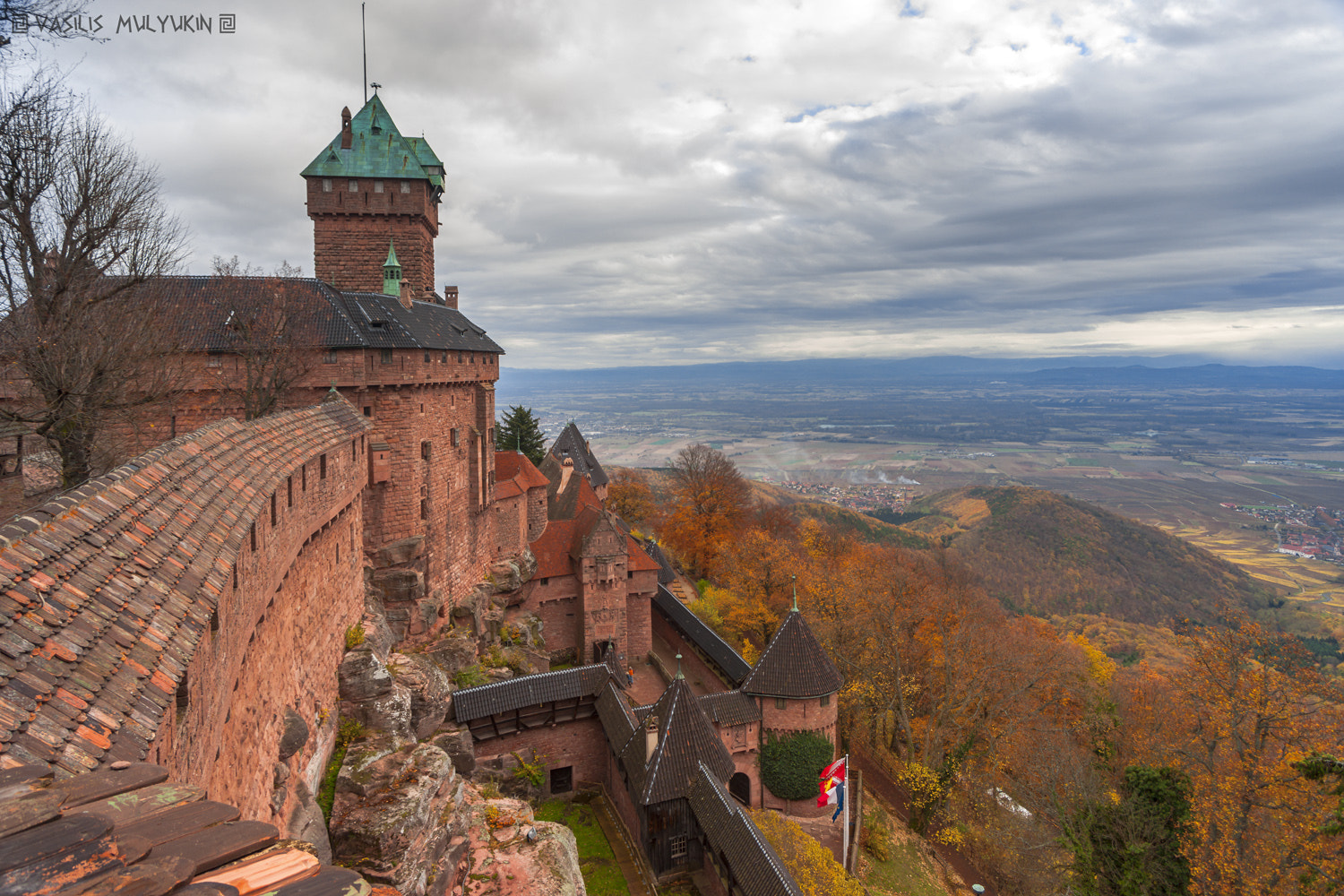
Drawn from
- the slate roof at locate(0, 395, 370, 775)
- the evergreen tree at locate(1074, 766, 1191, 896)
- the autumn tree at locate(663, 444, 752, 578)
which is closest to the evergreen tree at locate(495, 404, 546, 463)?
the autumn tree at locate(663, 444, 752, 578)

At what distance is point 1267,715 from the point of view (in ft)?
60.6

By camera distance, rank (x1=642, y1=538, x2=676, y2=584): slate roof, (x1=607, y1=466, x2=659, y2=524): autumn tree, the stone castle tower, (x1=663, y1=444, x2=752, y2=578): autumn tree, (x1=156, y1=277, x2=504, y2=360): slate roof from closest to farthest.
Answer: (x1=156, y1=277, x2=504, y2=360): slate roof
the stone castle tower
(x1=642, y1=538, x2=676, y2=584): slate roof
(x1=663, y1=444, x2=752, y2=578): autumn tree
(x1=607, y1=466, x2=659, y2=524): autumn tree

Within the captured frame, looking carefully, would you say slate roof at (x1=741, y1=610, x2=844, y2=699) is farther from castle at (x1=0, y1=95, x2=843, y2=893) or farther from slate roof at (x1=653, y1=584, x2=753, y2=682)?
slate roof at (x1=653, y1=584, x2=753, y2=682)

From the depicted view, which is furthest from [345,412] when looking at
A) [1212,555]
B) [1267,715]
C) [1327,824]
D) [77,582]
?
[1212,555]

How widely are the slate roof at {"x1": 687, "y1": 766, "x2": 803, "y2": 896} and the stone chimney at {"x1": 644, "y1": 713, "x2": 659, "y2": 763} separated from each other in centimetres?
161

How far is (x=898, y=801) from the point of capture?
2909 cm

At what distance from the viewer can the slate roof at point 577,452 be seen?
46.4m

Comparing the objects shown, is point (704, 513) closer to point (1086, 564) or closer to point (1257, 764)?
point (1257, 764)

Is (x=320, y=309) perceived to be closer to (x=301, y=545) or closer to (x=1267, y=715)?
(x=301, y=545)

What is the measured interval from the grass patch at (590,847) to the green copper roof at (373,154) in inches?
980

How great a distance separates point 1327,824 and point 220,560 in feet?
66.7

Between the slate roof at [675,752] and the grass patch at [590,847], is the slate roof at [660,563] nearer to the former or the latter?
the grass patch at [590,847]

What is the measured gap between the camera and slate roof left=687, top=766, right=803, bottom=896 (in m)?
16.6

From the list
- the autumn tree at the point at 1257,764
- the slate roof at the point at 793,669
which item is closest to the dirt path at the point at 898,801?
the slate roof at the point at 793,669
